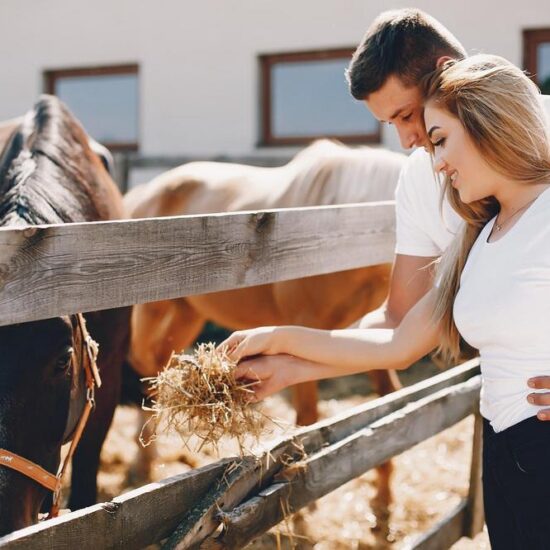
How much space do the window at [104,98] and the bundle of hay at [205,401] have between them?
702 cm

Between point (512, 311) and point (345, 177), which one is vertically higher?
point (512, 311)

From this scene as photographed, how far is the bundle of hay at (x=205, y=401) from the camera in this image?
1.75m

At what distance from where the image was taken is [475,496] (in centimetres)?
332

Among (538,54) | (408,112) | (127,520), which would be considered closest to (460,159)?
(408,112)

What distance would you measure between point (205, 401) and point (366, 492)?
264 cm

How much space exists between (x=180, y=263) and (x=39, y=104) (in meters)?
1.84

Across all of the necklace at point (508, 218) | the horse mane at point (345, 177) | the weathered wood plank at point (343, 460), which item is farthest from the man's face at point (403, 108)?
the horse mane at point (345, 177)

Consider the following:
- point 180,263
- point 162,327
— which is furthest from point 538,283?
point 162,327

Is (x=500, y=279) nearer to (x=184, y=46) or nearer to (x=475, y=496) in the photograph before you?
(x=475, y=496)

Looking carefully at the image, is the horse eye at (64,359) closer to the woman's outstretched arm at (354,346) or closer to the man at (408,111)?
the woman's outstretched arm at (354,346)

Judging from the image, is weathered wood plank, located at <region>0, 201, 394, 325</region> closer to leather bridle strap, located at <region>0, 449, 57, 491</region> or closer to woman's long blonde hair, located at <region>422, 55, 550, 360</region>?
leather bridle strap, located at <region>0, 449, 57, 491</region>

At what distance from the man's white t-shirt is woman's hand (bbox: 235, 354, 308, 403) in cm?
62

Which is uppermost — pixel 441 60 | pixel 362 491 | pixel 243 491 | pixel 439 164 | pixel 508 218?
pixel 441 60

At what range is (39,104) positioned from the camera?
3537 mm
